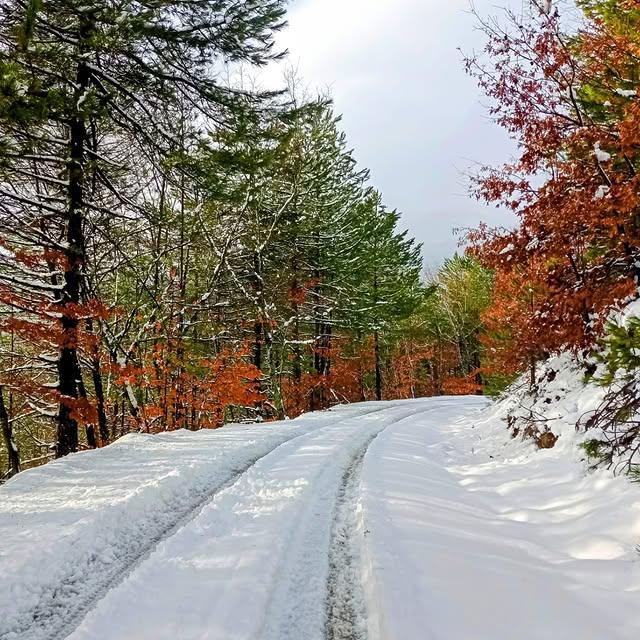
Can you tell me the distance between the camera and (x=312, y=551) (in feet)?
14.7

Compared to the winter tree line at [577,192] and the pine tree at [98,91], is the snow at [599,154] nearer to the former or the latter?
the winter tree line at [577,192]

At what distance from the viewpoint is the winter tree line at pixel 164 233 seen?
307 inches

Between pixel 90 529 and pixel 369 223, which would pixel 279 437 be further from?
pixel 369 223

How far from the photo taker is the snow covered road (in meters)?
3.21

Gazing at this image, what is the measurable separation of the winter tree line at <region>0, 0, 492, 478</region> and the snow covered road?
4262mm

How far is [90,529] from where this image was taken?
461cm

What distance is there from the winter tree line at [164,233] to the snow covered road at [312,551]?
4.26 m

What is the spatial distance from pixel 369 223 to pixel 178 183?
15.8 meters

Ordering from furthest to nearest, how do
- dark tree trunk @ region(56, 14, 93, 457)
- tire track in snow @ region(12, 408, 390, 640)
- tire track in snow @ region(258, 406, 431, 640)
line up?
dark tree trunk @ region(56, 14, 93, 457)
tire track in snow @ region(258, 406, 431, 640)
tire track in snow @ region(12, 408, 390, 640)

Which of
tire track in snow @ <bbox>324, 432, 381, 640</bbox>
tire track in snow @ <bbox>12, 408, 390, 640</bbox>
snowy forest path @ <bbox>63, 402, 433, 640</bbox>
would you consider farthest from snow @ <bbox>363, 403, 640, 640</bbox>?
tire track in snow @ <bbox>12, 408, 390, 640</bbox>

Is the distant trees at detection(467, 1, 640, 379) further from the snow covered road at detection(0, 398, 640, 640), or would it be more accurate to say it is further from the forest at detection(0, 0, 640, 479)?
the snow covered road at detection(0, 398, 640, 640)

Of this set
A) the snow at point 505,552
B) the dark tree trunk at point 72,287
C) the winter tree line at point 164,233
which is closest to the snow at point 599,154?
the snow at point 505,552

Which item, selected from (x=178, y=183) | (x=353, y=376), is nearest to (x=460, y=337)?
(x=353, y=376)

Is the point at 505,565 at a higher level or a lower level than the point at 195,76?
lower
